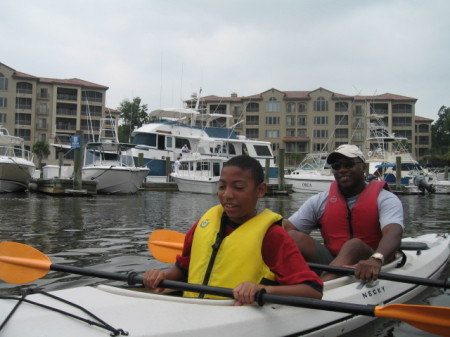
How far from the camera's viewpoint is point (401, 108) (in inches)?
2502

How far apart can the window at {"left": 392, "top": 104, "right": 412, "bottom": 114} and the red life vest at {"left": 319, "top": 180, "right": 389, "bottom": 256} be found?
64.4 m

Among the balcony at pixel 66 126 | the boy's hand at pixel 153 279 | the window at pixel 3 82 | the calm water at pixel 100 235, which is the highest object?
the window at pixel 3 82

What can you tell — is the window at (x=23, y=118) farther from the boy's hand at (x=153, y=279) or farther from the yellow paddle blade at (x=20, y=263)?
the boy's hand at (x=153, y=279)

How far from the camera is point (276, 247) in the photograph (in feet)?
8.75

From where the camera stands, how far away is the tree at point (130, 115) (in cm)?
6200

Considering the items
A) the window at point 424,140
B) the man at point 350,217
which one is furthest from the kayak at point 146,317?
the window at point 424,140

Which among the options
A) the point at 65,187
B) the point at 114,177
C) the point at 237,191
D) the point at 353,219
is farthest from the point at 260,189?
the point at 114,177

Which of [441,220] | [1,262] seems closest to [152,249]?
[1,262]

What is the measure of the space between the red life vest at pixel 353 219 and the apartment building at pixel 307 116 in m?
58.3

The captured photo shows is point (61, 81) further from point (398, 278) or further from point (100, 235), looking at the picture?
point (398, 278)

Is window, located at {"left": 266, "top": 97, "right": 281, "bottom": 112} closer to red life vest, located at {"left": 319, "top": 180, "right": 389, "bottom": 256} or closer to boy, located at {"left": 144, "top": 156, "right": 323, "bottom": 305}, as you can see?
red life vest, located at {"left": 319, "top": 180, "right": 389, "bottom": 256}

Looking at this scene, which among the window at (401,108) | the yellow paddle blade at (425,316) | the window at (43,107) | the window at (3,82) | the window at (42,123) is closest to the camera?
the yellow paddle blade at (425,316)

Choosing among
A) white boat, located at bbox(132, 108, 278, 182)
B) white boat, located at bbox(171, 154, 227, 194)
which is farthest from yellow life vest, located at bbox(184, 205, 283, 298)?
white boat, located at bbox(132, 108, 278, 182)

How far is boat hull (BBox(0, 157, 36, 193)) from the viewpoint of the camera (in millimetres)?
19328
